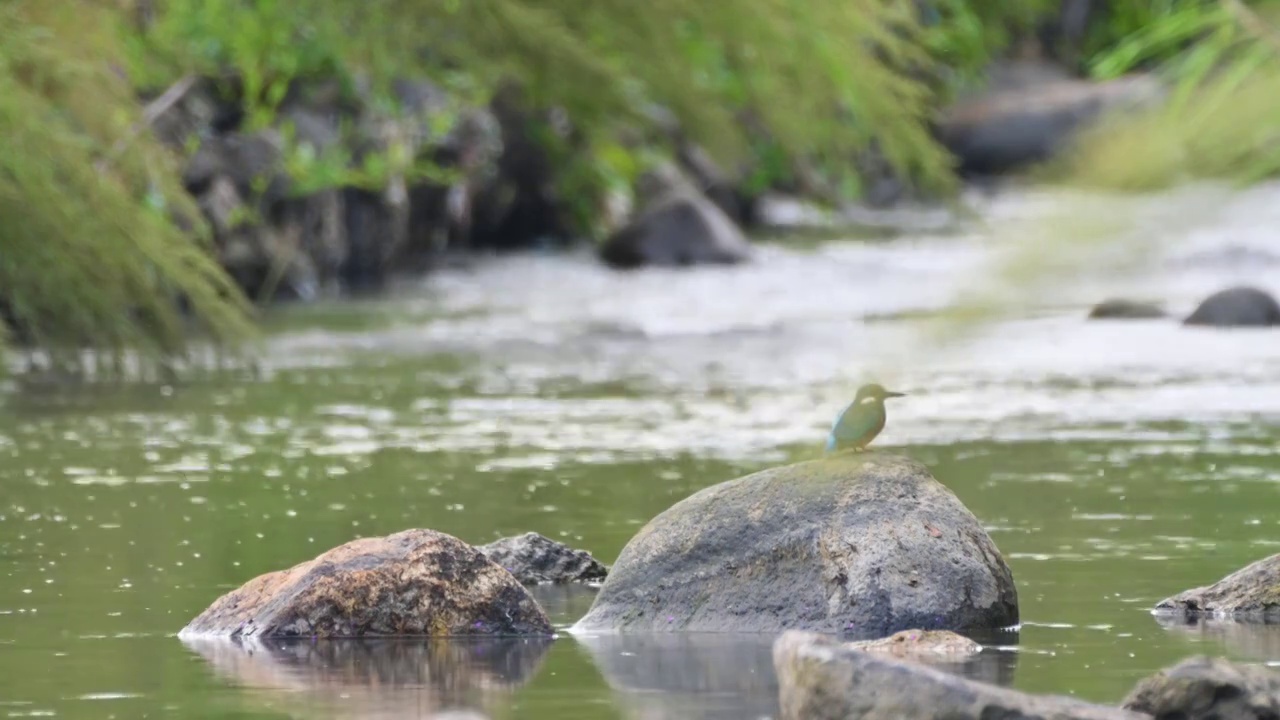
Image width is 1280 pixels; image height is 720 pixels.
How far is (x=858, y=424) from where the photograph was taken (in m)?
8.41

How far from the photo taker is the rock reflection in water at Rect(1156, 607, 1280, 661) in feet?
24.0

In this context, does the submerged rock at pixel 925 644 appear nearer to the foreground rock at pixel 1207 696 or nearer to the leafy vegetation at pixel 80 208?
the foreground rock at pixel 1207 696

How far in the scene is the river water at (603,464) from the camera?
6719 mm

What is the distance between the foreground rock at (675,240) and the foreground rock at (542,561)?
24113mm

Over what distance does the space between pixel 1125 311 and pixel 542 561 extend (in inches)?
594

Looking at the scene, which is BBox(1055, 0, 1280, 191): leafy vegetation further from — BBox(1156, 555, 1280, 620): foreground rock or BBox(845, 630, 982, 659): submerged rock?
→ BBox(1156, 555, 1280, 620): foreground rock

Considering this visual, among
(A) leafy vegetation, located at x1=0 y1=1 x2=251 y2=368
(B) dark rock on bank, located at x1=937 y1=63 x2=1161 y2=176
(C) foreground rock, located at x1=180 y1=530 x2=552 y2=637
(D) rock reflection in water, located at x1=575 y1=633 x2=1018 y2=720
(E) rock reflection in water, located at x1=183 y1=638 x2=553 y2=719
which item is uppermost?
(B) dark rock on bank, located at x1=937 y1=63 x2=1161 y2=176

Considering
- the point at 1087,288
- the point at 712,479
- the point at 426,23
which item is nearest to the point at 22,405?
the point at 426,23

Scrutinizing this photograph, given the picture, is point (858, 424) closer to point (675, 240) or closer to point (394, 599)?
point (394, 599)

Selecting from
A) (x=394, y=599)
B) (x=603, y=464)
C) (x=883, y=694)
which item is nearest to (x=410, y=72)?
(x=603, y=464)

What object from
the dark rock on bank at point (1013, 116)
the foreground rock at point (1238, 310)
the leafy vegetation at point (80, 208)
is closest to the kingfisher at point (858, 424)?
the leafy vegetation at point (80, 208)

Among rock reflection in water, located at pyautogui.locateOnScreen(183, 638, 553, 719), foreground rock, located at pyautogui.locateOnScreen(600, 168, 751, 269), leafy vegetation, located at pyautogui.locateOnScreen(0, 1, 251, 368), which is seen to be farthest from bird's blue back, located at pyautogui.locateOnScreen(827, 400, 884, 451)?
foreground rock, located at pyautogui.locateOnScreen(600, 168, 751, 269)

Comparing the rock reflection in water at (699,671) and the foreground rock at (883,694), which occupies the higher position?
the foreground rock at (883,694)

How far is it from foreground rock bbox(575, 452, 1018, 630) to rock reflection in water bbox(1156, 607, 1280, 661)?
540 mm
